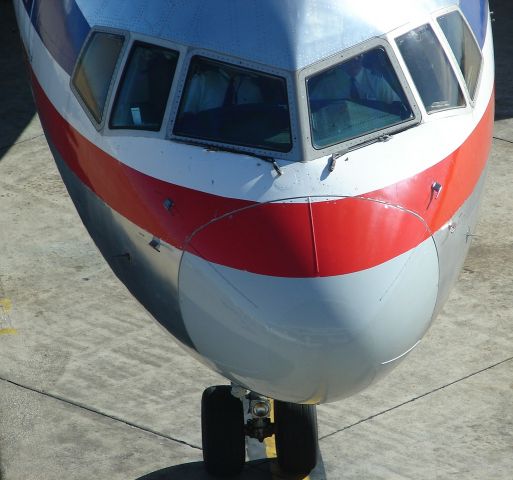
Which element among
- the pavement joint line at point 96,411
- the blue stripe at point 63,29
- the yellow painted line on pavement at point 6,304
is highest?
the blue stripe at point 63,29

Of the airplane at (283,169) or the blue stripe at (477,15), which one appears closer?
the airplane at (283,169)

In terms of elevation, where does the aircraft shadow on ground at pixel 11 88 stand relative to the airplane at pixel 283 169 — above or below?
below

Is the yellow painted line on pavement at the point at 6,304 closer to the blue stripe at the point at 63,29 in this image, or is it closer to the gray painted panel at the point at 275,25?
the blue stripe at the point at 63,29

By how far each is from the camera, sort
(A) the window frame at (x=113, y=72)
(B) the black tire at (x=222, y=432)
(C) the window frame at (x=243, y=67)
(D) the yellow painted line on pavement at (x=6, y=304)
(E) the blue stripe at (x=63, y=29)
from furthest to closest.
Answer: (D) the yellow painted line on pavement at (x=6, y=304), (B) the black tire at (x=222, y=432), (E) the blue stripe at (x=63, y=29), (A) the window frame at (x=113, y=72), (C) the window frame at (x=243, y=67)

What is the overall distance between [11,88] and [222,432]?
405 inches

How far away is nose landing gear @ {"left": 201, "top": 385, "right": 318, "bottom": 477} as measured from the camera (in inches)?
374

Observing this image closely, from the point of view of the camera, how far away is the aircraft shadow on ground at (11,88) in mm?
17297

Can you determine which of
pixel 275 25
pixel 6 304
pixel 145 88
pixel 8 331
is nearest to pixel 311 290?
pixel 275 25

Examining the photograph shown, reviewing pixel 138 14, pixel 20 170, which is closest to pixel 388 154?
pixel 138 14

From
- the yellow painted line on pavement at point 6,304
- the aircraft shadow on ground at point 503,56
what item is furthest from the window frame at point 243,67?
the aircraft shadow on ground at point 503,56

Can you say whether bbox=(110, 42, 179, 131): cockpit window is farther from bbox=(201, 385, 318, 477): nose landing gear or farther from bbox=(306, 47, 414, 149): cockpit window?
bbox=(201, 385, 318, 477): nose landing gear

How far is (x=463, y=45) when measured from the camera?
879 cm

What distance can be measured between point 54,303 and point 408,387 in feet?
12.5

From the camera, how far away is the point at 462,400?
11.2 m
